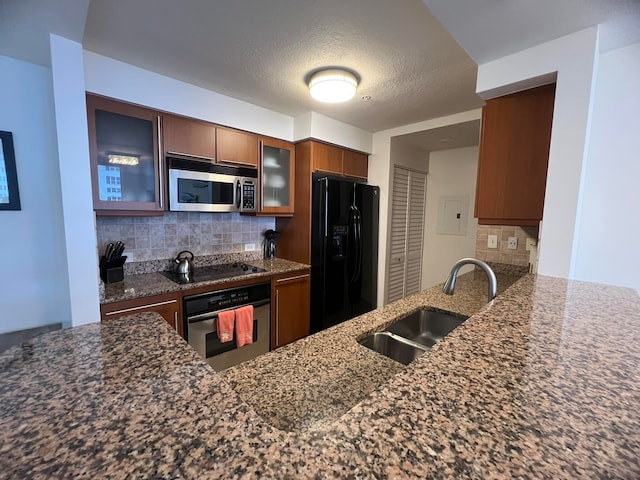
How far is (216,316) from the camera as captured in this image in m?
2.11

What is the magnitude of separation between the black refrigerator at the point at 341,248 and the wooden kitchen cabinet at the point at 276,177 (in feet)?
0.94

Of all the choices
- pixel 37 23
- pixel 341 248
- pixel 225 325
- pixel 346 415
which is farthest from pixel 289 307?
pixel 37 23

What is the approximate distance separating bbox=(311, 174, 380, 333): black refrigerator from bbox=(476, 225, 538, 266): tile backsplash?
1137 millimetres

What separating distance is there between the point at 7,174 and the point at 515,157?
300 centimetres

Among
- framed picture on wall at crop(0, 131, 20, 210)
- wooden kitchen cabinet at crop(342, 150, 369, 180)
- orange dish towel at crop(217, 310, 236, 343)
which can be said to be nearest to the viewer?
framed picture on wall at crop(0, 131, 20, 210)

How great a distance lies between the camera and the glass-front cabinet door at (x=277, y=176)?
2666 mm

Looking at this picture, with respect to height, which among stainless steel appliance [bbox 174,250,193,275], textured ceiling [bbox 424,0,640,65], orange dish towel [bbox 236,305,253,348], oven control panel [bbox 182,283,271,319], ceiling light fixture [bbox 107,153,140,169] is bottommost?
orange dish towel [bbox 236,305,253,348]

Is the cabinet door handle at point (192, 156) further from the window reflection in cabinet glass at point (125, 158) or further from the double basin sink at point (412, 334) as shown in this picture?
the double basin sink at point (412, 334)

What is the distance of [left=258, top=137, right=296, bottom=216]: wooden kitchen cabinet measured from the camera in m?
2.66

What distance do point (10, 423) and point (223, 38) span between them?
1.80 m

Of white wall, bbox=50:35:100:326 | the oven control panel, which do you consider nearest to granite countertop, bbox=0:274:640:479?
white wall, bbox=50:35:100:326

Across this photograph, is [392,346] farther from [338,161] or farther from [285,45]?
[338,161]

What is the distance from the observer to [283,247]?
10.1 feet

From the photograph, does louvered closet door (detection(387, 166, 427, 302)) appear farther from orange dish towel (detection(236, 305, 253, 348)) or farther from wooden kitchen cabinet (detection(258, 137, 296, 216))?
orange dish towel (detection(236, 305, 253, 348))
